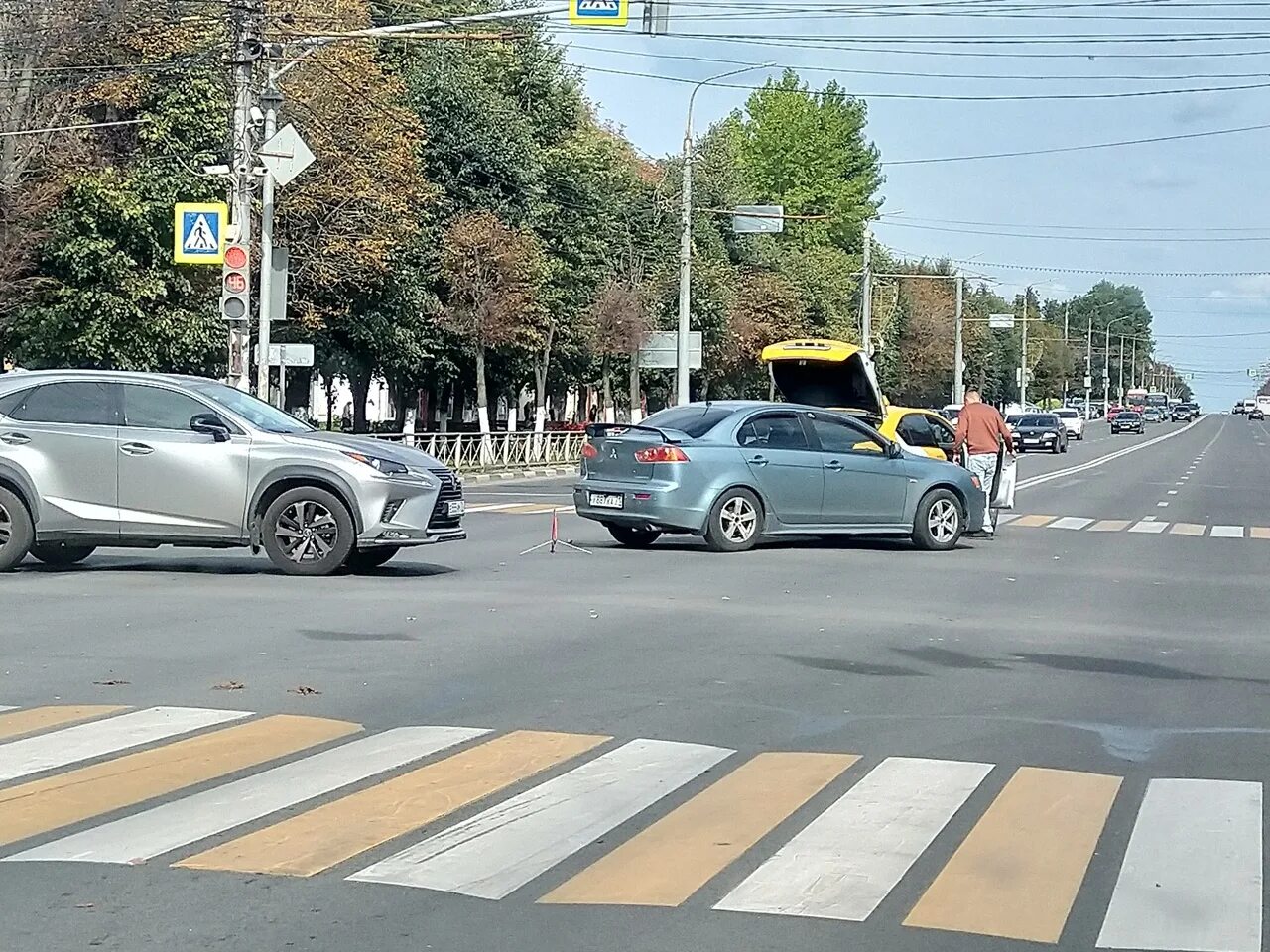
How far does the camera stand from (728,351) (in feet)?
203

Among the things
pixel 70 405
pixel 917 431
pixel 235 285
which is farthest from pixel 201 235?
pixel 917 431

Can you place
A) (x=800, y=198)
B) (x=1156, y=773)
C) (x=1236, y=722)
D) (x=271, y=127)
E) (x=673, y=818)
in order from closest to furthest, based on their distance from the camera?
(x=673, y=818), (x=1156, y=773), (x=1236, y=722), (x=271, y=127), (x=800, y=198)

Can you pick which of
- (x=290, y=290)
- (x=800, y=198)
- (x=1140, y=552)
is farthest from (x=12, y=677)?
(x=800, y=198)

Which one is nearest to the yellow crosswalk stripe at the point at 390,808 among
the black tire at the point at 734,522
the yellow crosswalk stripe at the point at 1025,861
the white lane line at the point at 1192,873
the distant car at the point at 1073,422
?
the yellow crosswalk stripe at the point at 1025,861

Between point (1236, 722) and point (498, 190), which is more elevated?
point (498, 190)

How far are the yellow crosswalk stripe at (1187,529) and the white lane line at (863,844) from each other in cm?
1700

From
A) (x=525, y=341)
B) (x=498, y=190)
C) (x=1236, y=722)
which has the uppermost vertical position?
(x=498, y=190)

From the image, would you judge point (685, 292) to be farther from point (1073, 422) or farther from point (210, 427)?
point (1073, 422)

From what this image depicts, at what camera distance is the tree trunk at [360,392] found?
48.3 m

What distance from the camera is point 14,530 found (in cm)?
1491

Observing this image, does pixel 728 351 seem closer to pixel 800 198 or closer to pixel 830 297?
pixel 830 297

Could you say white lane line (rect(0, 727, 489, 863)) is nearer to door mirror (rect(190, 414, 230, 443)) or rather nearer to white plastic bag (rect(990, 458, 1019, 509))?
door mirror (rect(190, 414, 230, 443))

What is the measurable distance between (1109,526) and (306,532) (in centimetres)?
1359

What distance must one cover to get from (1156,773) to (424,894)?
12.2ft
